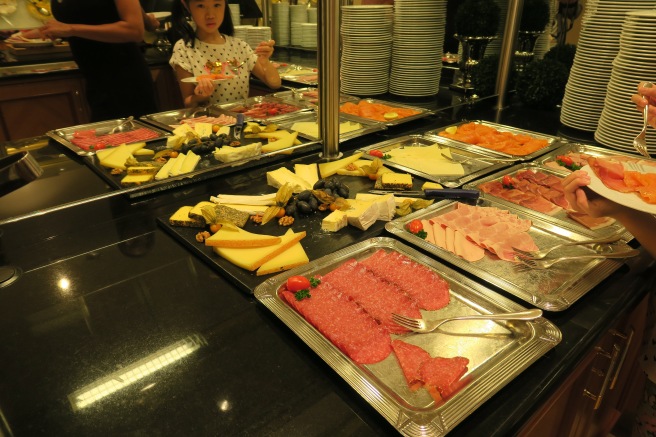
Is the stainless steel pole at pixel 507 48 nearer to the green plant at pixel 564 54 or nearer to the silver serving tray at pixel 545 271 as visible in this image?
the green plant at pixel 564 54

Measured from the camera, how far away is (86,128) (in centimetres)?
170

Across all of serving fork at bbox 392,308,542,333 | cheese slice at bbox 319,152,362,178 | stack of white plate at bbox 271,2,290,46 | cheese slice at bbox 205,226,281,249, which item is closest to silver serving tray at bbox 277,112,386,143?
cheese slice at bbox 319,152,362,178

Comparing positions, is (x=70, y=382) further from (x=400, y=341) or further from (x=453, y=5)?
(x=453, y=5)

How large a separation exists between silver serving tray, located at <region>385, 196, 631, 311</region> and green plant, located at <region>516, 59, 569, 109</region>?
1.21 m

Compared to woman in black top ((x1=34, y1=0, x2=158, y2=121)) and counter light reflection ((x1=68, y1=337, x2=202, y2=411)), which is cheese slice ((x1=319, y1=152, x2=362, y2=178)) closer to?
counter light reflection ((x1=68, y1=337, x2=202, y2=411))

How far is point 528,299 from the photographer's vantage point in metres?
0.81

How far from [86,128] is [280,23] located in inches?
68.0

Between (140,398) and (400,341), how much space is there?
395 mm

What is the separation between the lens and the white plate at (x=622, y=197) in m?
0.80

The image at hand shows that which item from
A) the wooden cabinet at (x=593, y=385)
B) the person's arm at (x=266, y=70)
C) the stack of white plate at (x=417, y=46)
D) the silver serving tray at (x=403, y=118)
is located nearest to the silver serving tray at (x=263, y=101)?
the person's arm at (x=266, y=70)

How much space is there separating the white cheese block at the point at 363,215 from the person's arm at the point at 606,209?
414 mm

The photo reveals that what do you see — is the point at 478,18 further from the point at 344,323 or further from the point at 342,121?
the point at 344,323

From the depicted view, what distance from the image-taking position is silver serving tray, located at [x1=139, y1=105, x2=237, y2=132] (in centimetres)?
180

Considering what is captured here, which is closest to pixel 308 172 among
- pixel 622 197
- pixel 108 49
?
pixel 622 197
